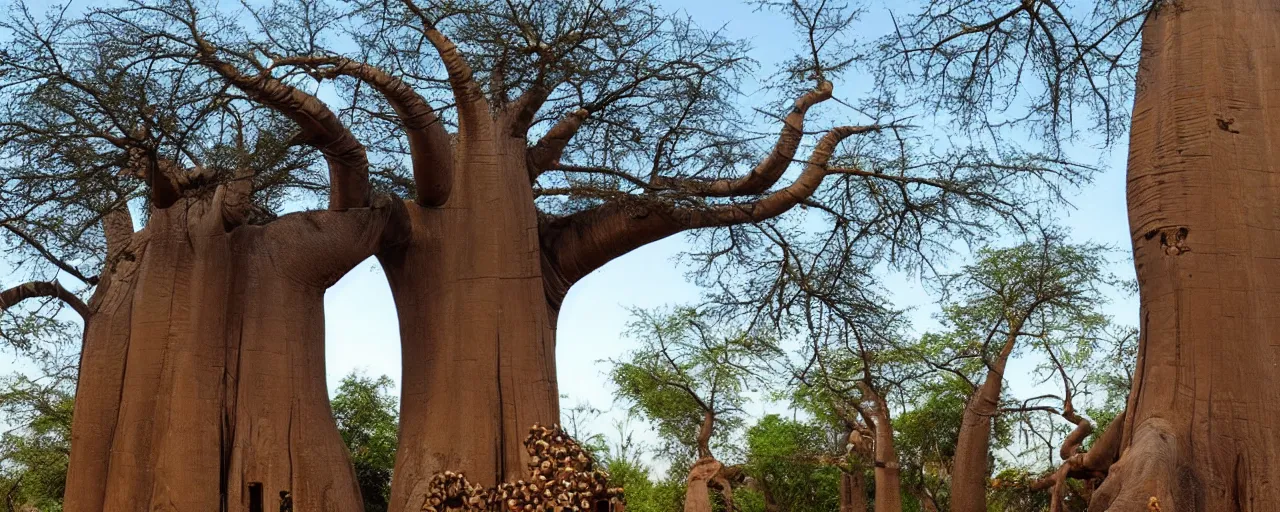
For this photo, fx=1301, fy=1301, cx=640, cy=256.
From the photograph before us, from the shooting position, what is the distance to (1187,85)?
7.20 metres

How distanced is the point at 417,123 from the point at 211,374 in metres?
2.34

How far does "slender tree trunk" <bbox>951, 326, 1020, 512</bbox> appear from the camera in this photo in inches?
632

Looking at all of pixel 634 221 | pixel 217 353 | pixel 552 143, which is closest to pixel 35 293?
pixel 217 353

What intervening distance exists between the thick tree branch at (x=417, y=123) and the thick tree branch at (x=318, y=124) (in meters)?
0.27

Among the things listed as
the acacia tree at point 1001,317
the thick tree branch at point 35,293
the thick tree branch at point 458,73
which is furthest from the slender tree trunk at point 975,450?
the thick tree branch at point 35,293

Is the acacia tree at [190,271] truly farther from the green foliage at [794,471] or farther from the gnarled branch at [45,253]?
the green foliage at [794,471]

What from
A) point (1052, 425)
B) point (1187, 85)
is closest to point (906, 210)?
point (1187, 85)

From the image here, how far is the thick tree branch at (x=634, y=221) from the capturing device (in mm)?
11023

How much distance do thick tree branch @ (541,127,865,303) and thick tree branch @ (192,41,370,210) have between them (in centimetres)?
195

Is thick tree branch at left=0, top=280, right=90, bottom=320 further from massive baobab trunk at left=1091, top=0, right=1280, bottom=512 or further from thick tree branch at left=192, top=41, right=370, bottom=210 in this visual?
massive baobab trunk at left=1091, top=0, right=1280, bottom=512

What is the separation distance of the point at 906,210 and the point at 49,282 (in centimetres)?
739

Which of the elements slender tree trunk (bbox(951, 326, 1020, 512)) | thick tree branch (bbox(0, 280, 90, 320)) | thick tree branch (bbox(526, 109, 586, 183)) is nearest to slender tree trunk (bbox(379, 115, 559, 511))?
thick tree branch (bbox(526, 109, 586, 183))

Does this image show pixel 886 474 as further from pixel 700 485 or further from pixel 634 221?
pixel 634 221

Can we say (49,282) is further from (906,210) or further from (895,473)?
(895,473)
